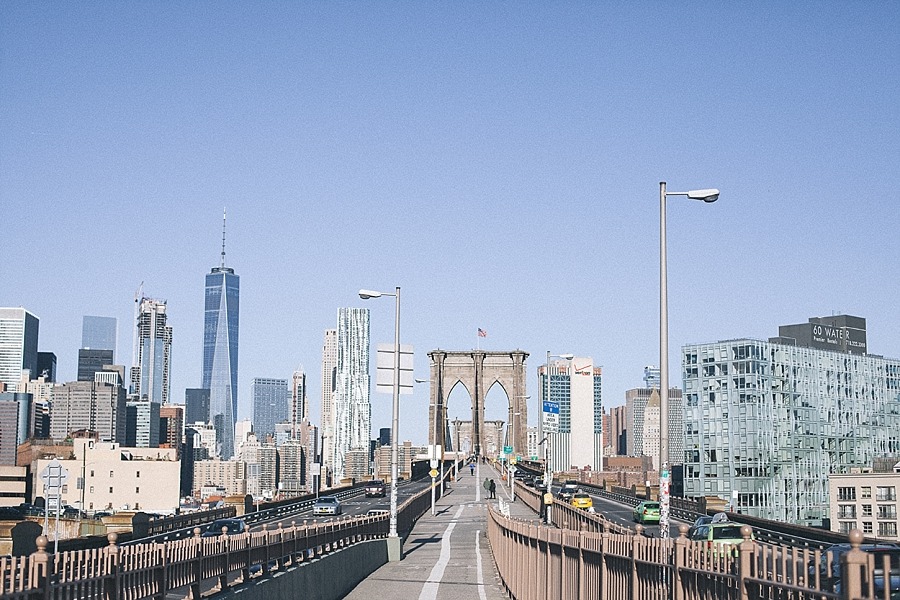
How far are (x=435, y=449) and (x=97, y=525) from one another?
29.3 m

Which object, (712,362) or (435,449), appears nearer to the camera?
(435,449)

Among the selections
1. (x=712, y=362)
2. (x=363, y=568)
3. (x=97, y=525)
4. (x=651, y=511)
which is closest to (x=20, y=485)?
(x=712, y=362)

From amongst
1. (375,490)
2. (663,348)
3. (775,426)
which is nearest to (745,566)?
(663,348)

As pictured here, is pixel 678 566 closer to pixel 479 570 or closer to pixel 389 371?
pixel 479 570

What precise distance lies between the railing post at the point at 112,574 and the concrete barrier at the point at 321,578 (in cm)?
396

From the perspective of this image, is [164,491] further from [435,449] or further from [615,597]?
[615,597]

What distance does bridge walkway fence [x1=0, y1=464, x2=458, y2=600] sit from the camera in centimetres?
943

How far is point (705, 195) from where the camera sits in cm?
2453

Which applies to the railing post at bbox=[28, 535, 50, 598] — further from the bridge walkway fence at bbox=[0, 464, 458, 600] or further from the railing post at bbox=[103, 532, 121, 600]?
the railing post at bbox=[103, 532, 121, 600]

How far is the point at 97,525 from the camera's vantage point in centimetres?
6141

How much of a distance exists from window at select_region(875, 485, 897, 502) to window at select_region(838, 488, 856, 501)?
3313 mm

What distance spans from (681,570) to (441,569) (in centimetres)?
2130

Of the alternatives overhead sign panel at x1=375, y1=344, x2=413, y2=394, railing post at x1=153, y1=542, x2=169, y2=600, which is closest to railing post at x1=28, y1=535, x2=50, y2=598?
railing post at x1=153, y1=542, x2=169, y2=600

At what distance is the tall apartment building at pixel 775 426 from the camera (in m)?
138
